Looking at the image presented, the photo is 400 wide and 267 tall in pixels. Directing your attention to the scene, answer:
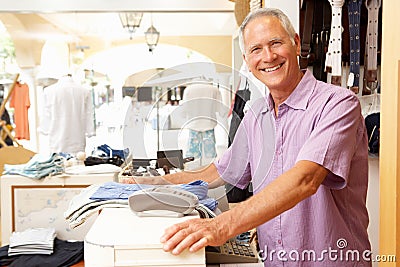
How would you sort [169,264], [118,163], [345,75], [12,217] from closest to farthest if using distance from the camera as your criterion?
[169,264]
[345,75]
[12,217]
[118,163]

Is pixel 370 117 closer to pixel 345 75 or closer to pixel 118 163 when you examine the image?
pixel 345 75

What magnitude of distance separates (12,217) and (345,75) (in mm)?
2011

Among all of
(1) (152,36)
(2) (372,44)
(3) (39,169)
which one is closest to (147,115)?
(2) (372,44)

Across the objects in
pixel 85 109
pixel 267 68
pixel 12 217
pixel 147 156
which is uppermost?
pixel 267 68

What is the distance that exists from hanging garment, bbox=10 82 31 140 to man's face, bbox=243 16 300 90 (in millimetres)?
4524

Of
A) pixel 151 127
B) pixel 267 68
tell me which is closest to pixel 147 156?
pixel 151 127

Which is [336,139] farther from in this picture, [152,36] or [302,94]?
[152,36]

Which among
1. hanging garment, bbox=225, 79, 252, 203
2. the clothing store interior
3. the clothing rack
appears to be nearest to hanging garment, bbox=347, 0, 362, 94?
the clothing store interior

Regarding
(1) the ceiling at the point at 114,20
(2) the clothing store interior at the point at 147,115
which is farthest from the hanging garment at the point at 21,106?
(1) the ceiling at the point at 114,20

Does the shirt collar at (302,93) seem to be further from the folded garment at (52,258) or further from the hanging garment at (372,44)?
the folded garment at (52,258)

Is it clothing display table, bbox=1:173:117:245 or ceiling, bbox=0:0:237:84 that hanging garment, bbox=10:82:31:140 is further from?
clothing display table, bbox=1:173:117:245

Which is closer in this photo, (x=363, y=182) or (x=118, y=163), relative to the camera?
(x=363, y=182)

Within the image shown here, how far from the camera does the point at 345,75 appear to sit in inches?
102

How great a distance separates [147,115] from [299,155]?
0.40m
